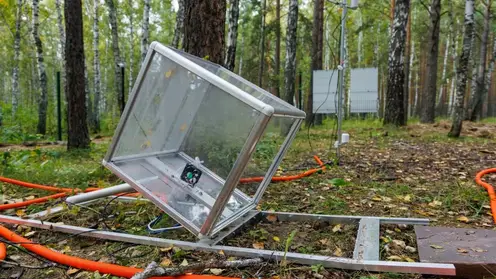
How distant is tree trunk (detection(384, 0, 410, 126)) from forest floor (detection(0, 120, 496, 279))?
3130 millimetres

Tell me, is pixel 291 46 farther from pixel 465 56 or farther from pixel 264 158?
pixel 264 158

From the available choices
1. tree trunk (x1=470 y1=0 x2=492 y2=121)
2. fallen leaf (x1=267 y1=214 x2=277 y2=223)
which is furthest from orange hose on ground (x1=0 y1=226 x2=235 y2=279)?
tree trunk (x1=470 y1=0 x2=492 y2=121)

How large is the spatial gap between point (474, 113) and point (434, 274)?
1425 centimetres

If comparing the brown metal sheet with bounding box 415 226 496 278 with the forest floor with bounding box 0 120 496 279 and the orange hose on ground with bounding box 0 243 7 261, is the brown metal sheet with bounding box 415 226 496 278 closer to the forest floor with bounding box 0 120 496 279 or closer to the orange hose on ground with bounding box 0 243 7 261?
the forest floor with bounding box 0 120 496 279

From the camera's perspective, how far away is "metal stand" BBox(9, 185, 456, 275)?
1.92 metres

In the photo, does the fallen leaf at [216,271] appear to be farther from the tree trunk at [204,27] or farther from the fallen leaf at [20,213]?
the tree trunk at [204,27]

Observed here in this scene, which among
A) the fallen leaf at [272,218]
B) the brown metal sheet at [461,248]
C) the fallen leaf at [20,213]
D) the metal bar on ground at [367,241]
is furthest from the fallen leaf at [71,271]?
the brown metal sheet at [461,248]

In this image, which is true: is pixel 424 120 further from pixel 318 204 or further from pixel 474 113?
pixel 318 204

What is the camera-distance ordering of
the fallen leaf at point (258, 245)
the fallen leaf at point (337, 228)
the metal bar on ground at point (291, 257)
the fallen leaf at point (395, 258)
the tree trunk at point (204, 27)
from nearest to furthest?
the metal bar on ground at point (291, 257), the fallen leaf at point (395, 258), the fallen leaf at point (258, 245), the fallen leaf at point (337, 228), the tree trunk at point (204, 27)

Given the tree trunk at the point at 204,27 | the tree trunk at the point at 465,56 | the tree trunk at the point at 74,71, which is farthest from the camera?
the tree trunk at the point at 465,56

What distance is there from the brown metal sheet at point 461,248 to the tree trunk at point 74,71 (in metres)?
6.33

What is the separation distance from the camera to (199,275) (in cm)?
183

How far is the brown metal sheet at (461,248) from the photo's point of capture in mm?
1888

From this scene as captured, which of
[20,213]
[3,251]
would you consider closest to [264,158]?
[3,251]
